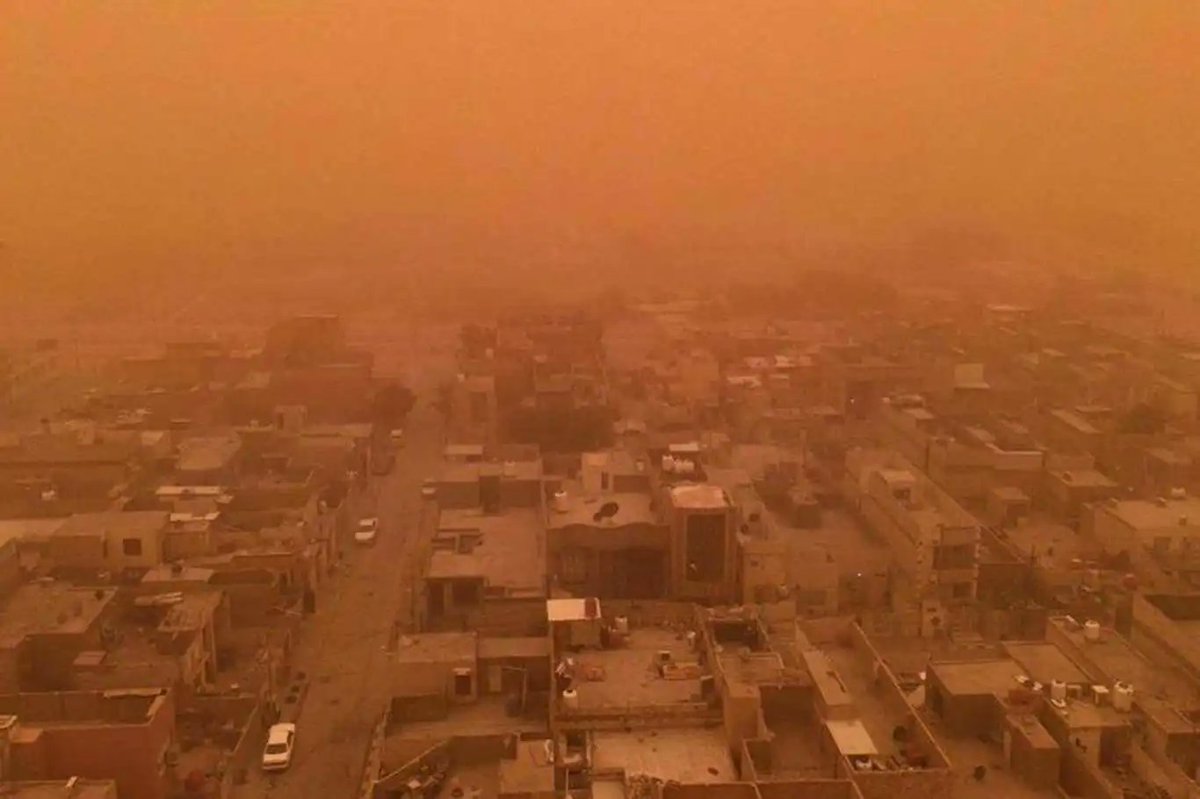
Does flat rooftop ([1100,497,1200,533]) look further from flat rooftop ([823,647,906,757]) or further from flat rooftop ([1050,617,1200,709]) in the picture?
flat rooftop ([823,647,906,757])

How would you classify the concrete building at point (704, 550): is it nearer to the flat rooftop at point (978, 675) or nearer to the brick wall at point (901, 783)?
the flat rooftop at point (978, 675)

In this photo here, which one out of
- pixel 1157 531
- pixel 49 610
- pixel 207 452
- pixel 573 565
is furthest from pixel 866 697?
pixel 207 452

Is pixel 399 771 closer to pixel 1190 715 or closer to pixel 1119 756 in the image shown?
pixel 1119 756

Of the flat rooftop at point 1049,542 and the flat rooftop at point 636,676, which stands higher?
the flat rooftop at point 636,676

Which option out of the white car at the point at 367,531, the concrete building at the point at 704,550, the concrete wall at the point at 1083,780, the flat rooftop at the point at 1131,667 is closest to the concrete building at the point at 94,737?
the concrete building at the point at 704,550

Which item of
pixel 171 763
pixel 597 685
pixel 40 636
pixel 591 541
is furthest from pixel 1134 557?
pixel 40 636

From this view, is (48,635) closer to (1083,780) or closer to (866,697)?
(866,697)
